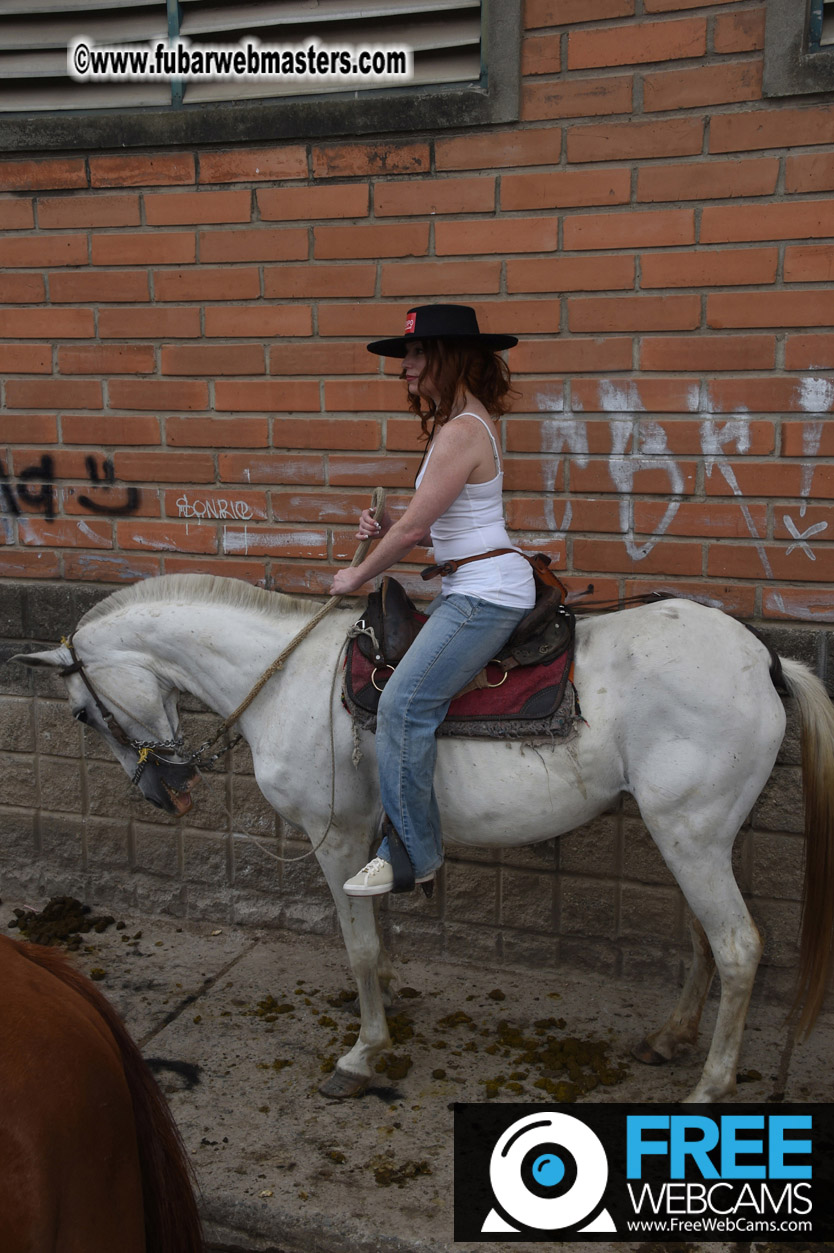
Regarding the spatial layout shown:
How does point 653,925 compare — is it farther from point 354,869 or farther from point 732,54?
point 732,54

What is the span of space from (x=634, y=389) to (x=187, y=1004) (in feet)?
10.5

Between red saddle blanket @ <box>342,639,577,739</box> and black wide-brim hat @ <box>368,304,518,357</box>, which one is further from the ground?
black wide-brim hat @ <box>368,304,518,357</box>

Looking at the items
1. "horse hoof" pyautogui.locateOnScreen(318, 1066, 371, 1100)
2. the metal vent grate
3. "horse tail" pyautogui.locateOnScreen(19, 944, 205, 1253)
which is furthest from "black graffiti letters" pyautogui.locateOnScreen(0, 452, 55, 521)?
"horse tail" pyautogui.locateOnScreen(19, 944, 205, 1253)

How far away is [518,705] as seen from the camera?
329 centimetres

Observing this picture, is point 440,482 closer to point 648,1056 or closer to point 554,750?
point 554,750

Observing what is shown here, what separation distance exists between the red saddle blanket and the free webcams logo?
4.33ft

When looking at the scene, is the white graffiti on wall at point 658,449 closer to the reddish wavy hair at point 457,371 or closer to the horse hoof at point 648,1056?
the reddish wavy hair at point 457,371

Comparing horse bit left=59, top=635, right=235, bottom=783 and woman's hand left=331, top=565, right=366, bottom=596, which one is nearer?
woman's hand left=331, top=565, right=366, bottom=596

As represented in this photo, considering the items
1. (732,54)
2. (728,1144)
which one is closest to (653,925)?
(728,1144)

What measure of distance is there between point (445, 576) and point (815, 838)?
5.01 ft

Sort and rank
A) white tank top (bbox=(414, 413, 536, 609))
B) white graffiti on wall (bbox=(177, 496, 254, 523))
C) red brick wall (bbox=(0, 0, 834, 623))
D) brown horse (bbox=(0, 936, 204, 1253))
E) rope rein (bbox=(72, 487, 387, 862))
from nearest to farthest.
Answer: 1. brown horse (bbox=(0, 936, 204, 1253))
2. white tank top (bbox=(414, 413, 536, 609))
3. rope rein (bbox=(72, 487, 387, 862))
4. red brick wall (bbox=(0, 0, 834, 623))
5. white graffiti on wall (bbox=(177, 496, 254, 523))

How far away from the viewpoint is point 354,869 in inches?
144

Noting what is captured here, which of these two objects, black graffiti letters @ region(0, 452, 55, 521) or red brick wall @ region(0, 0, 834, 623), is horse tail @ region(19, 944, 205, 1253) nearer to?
red brick wall @ region(0, 0, 834, 623)

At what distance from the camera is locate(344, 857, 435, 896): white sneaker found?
3240mm
